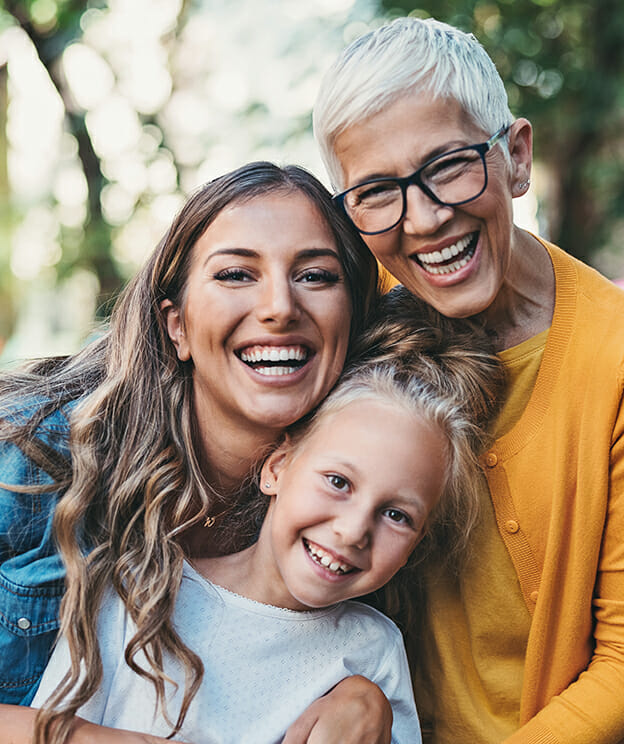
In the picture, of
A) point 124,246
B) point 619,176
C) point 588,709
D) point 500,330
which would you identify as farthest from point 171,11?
point 588,709

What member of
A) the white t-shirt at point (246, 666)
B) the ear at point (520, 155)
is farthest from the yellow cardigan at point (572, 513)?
the white t-shirt at point (246, 666)

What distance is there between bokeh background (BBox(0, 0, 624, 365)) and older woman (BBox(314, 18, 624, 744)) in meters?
3.04

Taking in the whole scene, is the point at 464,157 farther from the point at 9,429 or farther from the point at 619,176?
the point at 619,176

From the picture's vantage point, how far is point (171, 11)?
8188mm

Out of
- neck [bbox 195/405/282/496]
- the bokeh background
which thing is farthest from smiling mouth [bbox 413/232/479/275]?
the bokeh background

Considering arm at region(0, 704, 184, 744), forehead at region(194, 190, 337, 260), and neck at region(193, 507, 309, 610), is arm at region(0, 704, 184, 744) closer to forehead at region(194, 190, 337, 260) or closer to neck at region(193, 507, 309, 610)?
neck at region(193, 507, 309, 610)

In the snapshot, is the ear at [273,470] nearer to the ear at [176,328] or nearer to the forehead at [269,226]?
the ear at [176,328]

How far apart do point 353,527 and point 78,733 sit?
2.50 feet

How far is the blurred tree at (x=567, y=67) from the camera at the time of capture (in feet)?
18.7

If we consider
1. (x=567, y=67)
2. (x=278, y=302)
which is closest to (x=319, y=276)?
(x=278, y=302)

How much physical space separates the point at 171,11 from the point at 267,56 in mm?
1076

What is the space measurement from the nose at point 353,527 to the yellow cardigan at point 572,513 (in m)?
0.43

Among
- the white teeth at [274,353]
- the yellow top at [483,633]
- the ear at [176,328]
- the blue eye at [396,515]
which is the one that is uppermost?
the white teeth at [274,353]

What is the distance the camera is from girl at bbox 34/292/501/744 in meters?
1.91
